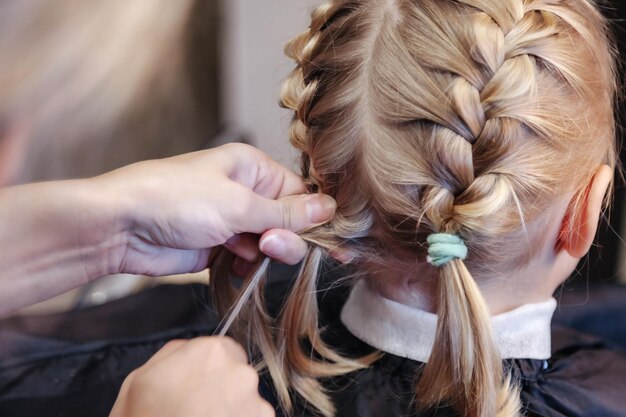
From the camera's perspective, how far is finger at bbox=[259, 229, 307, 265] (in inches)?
35.3

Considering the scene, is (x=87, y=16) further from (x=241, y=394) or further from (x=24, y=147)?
(x=241, y=394)

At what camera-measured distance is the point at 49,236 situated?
0.90m

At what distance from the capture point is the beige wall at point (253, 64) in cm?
226

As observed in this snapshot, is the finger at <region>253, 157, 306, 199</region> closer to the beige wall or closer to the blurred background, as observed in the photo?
the blurred background

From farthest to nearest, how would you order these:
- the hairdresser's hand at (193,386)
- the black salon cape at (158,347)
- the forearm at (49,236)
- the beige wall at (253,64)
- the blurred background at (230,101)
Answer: the beige wall at (253,64) → the blurred background at (230,101) → the black salon cape at (158,347) → the forearm at (49,236) → the hairdresser's hand at (193,386)

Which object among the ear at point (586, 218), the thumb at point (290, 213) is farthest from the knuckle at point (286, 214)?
the ear at point (586, 218)

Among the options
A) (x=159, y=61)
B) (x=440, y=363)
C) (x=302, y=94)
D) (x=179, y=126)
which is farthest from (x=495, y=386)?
(x=179, y=126)

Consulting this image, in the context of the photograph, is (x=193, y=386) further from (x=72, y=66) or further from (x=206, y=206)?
(x=72, y=66)

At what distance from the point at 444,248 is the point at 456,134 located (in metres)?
0.13

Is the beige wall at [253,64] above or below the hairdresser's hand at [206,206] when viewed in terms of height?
below

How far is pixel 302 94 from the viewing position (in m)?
0.92

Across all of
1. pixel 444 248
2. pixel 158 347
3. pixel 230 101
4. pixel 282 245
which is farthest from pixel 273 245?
pixel 230 101

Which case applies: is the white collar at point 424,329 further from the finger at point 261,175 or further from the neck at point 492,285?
the finger at point 261,175

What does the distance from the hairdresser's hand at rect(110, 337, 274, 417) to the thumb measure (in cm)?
17
